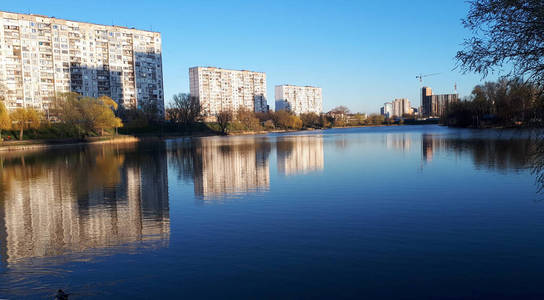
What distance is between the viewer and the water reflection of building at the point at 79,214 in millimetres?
8731

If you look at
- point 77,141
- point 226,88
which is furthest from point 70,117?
point 226,88

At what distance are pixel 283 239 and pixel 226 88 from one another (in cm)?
14136

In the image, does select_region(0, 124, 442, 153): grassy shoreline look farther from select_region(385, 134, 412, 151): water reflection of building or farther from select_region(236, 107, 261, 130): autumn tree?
select_region(385, 134, 412, 151): water reflection of building

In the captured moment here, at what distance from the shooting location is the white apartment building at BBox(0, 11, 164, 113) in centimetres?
7538

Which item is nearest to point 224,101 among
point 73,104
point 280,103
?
point 280,103

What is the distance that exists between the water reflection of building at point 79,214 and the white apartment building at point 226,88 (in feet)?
367

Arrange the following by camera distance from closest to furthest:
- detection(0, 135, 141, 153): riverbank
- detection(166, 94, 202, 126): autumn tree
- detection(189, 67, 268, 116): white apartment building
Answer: detection(0, 135, 141, 153): riverbank < detection(166, 94, 202, 126): autumn tree < detection(189, 67, 268, 116): white apartment building

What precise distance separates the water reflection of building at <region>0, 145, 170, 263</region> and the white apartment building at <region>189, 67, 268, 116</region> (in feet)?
367

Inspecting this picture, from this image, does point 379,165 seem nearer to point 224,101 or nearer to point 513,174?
point 513,174

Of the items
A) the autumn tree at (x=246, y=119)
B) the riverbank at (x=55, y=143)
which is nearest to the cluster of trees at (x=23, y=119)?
the riverbank at (x=55, y=143)

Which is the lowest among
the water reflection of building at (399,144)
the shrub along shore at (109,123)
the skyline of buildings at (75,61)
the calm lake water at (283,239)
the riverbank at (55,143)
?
the calm lake water at (283,239)

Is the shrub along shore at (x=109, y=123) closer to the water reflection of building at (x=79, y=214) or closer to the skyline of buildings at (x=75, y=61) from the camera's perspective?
the skyline of buildings at (x=75, y=61)

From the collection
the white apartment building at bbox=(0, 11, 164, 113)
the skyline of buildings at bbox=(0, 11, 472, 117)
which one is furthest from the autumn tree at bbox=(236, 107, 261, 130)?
the white apartment building at bbox=(0, 11, 164, 113)

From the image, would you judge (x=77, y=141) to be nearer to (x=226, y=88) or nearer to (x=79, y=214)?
(x=79, y=214)
